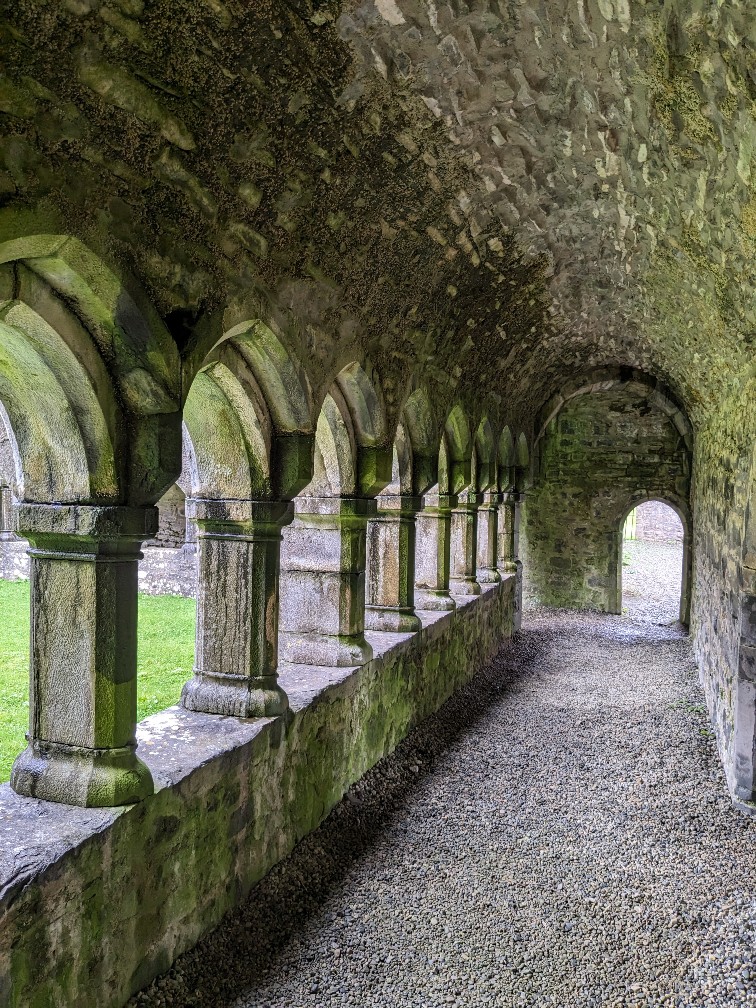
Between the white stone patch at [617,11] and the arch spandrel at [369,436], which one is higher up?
the white stone patch at [617,11]

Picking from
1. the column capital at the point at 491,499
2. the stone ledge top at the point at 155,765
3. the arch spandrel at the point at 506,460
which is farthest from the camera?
the arch spandrel at the point at 506,460

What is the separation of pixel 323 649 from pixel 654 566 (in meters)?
16.6

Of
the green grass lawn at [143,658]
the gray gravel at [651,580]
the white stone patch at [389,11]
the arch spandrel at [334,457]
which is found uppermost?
the white stone patch at [389,11]

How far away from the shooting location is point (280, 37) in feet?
8.14

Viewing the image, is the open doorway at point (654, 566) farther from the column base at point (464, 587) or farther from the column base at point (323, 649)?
the column base at point (323, 649)

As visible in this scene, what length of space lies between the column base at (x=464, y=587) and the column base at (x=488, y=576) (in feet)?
2.85

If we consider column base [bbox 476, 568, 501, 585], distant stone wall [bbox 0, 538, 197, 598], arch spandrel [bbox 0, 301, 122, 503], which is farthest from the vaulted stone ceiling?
distant stone wall [bbox 0, 538, 197, 598]

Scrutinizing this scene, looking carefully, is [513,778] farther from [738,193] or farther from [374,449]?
[738,193]

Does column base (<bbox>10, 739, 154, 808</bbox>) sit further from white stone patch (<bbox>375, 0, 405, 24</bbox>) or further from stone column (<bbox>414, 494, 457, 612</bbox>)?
stone column (<bbox>414, 494, 457, 612</bbox>)

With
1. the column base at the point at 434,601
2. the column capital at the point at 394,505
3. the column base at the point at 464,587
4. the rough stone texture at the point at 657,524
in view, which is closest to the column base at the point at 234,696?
the column capital at the point at 394,505

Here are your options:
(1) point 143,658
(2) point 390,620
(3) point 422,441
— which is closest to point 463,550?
(3) point 422,441

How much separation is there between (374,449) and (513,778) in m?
2.30

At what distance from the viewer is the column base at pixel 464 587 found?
7.81 m

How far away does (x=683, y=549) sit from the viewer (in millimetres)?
11609
